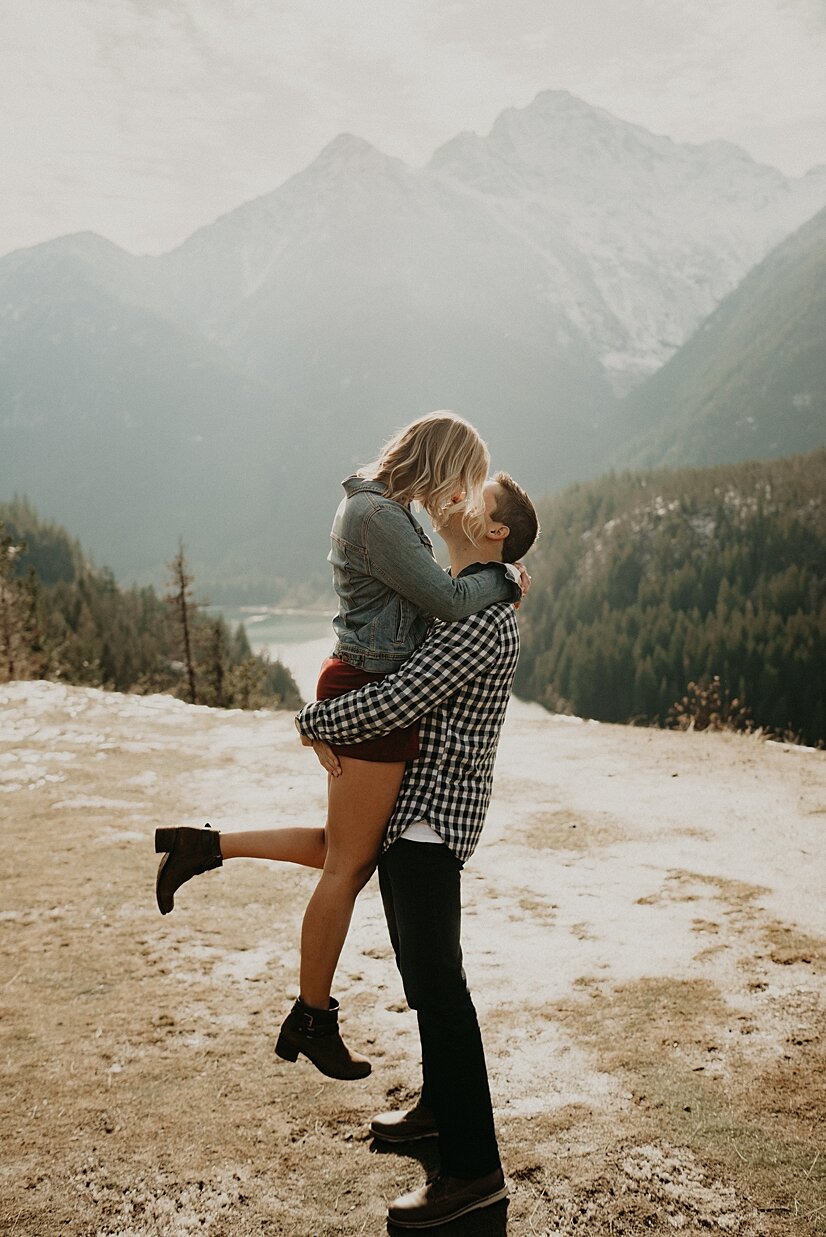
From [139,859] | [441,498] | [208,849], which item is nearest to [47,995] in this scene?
[208,849]

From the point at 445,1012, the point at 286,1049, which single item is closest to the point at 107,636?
the point at 286,1049

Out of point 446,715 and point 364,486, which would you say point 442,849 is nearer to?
point 446,715

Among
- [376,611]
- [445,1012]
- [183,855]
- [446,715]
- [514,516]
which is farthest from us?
[183,855]

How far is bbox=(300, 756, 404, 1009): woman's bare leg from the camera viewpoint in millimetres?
3369

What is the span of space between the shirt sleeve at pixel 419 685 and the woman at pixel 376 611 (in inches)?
2.7

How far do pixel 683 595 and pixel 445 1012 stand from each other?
10625 centimetres

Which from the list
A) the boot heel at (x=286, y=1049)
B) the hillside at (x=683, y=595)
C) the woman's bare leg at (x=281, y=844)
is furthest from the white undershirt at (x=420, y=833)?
the hillside at (x=683, y=595)

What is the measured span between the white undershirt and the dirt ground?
50.0 inches

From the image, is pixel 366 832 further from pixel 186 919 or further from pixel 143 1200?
pixel 186 919

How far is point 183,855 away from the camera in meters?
4.02

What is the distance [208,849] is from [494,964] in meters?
1.95

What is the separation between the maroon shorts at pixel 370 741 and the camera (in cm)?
332

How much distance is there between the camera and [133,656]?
200 ft

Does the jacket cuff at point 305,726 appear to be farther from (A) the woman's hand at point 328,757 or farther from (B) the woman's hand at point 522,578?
(B) the woman's hand at point 522,578
